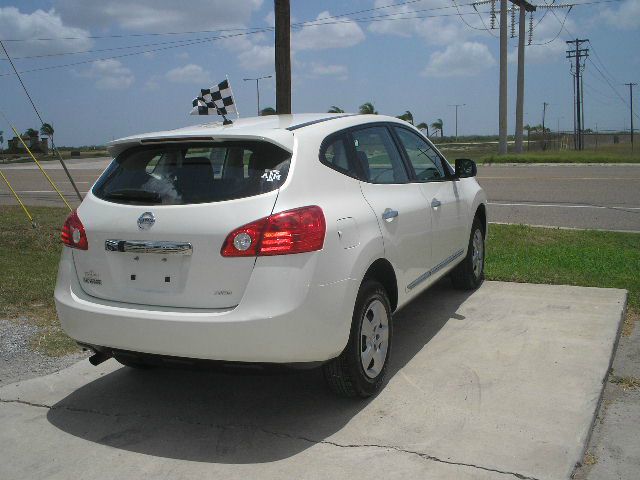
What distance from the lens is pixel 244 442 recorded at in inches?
147

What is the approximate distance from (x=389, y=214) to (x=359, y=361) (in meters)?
1.00

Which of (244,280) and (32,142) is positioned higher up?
(32,142)

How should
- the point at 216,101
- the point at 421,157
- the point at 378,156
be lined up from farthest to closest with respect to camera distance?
the point at 216,101 → the point at 421,157 → the point at 378,156

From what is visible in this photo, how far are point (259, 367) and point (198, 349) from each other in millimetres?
330

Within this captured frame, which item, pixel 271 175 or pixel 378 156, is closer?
pixel 271 175

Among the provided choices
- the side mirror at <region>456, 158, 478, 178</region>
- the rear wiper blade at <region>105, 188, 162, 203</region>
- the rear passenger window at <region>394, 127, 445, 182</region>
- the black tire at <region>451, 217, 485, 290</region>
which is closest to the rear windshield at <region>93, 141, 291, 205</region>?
the rear wiper blade at <region>105, 188, 162, 203</region>

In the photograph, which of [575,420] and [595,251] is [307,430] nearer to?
[575,420]

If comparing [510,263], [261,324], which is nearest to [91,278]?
[261,324]

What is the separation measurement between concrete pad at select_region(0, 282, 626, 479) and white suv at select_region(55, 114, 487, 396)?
1.26ft

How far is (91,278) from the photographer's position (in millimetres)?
3932

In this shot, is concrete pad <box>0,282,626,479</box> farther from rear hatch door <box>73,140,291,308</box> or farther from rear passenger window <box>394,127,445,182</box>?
rear passenger window <box>394,127,445,182</box>

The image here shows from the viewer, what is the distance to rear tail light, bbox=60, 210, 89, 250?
3.96 meters

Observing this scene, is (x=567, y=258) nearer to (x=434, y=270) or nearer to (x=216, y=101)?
(x=434, y=270)

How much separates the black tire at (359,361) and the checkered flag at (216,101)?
11.4 ft
